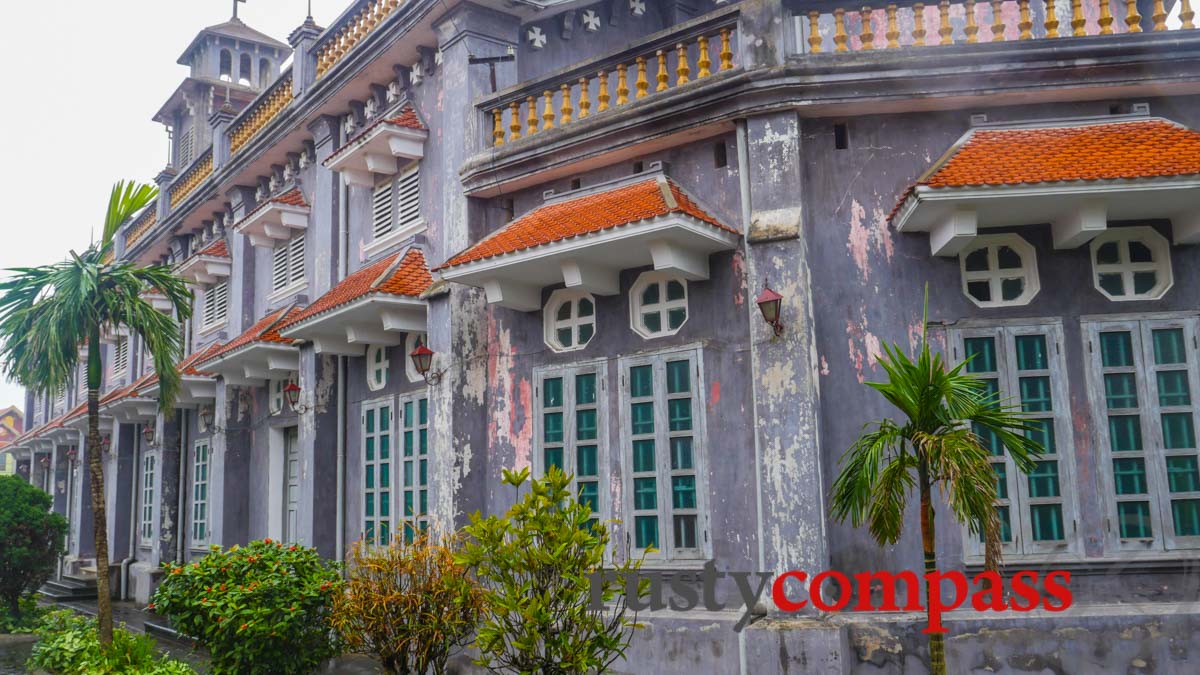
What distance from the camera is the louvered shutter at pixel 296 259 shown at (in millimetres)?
16656

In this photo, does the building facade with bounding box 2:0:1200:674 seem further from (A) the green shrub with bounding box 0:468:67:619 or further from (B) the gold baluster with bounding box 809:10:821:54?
(A) the green shrub with bounding box 0:468:67:619

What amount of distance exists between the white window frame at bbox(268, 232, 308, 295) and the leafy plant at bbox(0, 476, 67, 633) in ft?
17.6

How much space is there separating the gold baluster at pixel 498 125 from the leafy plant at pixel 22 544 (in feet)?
36.9

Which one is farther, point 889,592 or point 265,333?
point 265,333

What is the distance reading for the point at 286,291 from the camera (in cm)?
1694

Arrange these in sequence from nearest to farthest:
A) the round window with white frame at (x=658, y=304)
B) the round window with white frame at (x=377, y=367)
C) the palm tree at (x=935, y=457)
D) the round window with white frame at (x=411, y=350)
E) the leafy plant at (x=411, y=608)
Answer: the palm tree at (x=935, y=457)
the leafy plant at (x=411, y=608)
the round window with white frame at (x=658, y=304)
the round window with white frame at (x=411, y=350)
the round window with white frame at (x=377, y=367)

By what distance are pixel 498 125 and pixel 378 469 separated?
16.8ft

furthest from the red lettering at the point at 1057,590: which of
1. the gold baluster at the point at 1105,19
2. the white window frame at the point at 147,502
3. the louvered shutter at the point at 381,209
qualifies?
the white window frame at the point at 147,502

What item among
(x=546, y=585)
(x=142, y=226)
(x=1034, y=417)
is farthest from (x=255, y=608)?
(x=142, y=226)

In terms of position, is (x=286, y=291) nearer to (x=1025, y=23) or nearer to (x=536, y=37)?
(x=536, y=37)

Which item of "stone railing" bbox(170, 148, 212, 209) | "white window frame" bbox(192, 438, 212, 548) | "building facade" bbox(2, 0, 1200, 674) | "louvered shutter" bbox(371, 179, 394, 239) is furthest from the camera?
"stone railing" bbox(170, 148, 212, 209)

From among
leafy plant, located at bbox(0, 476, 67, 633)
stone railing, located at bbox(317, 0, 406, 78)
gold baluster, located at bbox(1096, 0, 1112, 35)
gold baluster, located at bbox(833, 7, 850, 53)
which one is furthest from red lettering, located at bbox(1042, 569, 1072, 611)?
leafy plant, located at bbox(0, 476, 67, 633)

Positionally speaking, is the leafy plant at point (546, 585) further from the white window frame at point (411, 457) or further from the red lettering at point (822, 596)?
the white window frame at point (411, 457)

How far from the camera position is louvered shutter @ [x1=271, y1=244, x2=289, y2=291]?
17250 millimetres
